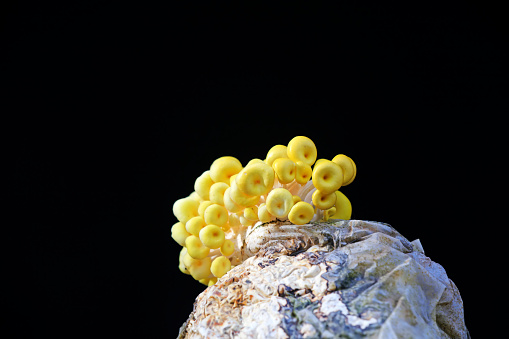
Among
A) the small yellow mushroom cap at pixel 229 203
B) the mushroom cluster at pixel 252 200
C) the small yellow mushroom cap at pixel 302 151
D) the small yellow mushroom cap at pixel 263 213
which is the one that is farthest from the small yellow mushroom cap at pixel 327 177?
the small yellow mushroom cap at pixel 229 203

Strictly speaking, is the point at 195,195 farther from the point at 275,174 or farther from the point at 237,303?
the point at 237,303

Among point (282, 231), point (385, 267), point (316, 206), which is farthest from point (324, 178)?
point (385, 267)

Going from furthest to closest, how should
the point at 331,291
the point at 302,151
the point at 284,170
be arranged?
the point at 302,151 < the point at 284,170 < the point at 331,291

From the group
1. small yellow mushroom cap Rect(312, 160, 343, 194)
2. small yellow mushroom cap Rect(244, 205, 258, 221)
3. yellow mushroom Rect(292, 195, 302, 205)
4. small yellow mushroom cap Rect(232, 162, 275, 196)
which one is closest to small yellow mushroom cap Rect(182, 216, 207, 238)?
small yellow mushroom cap Rect(244, 205, 258, 221)

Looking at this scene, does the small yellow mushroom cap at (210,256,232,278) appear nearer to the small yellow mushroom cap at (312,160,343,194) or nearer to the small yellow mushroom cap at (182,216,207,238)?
the small yellow mushroom cap at (182,216,207,238)

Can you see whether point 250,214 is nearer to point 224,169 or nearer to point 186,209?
point 224,169

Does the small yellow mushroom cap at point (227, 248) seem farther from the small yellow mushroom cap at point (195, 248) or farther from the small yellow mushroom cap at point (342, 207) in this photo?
the small yellow mushroom cap at point (342, 207)

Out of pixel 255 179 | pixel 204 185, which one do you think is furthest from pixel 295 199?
pixel 204 185
